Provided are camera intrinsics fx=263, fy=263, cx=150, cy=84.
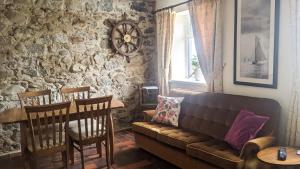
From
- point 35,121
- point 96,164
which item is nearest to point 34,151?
point 35,121

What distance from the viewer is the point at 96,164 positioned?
11.2 feet

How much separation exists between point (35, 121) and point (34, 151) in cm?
32

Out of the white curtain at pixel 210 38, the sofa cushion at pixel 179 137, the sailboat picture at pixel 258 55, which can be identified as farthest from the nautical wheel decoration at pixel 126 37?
the sailboat picture at pixel 258 55

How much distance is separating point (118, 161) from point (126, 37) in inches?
87.2

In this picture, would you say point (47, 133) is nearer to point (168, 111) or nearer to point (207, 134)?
point (168, 111)

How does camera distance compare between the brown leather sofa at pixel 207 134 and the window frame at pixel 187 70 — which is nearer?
the brown leather sofa at pixel 207 134

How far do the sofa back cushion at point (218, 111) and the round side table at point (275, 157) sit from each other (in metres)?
0.27

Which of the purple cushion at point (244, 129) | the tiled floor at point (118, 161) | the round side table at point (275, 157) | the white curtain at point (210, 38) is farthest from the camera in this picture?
the white curtain at point (210, 38)

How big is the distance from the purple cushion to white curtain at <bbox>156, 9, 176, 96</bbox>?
1966 mm

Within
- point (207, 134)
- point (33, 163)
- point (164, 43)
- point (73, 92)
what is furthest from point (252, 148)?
point (164, 43)

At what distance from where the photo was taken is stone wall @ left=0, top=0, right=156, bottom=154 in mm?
3777

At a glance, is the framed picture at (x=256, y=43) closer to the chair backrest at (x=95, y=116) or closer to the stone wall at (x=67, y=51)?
the chair backrest at (x=95, y=116)

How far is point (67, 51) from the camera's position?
4.21 m

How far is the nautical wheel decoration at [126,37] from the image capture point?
4582 millimetres
